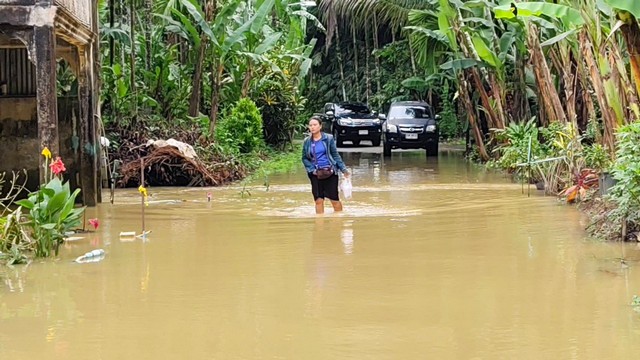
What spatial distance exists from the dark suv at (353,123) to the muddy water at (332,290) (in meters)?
19.9

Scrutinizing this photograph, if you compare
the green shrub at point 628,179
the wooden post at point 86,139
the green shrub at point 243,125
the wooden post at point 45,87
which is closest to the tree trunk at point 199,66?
the green shrub at point 243,125

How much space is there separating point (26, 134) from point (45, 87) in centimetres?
429

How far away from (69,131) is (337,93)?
97.7ft

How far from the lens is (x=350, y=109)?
1334 inches

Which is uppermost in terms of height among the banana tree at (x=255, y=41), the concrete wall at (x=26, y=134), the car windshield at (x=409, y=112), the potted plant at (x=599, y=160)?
the banana tree at (x=255, y=41)

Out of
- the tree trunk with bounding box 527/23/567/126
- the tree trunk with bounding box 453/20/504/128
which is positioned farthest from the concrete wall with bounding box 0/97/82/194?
the tree trunk with bounding box 453/20/504/128

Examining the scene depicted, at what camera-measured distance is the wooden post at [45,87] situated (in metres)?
10.8

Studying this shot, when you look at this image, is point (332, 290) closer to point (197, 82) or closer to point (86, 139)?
point (86, 139)

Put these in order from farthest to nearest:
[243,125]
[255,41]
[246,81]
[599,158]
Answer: [246,81], [255,41], [243,125], [599,158]

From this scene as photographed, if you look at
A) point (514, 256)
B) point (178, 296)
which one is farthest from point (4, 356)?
point (514, 256)

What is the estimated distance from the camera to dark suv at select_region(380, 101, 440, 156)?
27938 mm

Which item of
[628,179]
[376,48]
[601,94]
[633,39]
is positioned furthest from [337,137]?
[628,179]

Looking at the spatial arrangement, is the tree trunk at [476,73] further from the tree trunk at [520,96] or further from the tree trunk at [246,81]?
the tree trunk at [246,81]

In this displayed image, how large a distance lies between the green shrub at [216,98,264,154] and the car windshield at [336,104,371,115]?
924 centimetres
